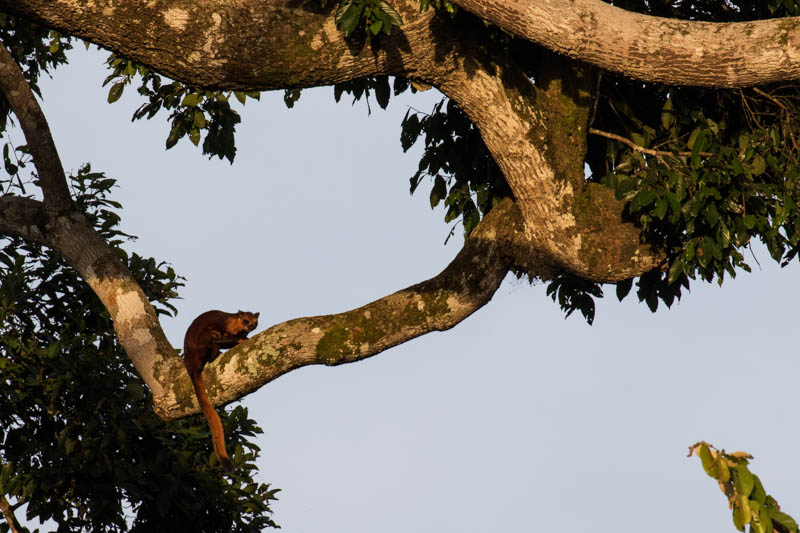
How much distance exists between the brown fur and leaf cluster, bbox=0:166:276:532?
4.33 feet

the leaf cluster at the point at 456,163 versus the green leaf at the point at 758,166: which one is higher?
the leaf cluster at the point at 456,163

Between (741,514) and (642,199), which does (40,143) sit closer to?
(642,199)

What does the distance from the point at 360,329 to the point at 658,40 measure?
2608 mm

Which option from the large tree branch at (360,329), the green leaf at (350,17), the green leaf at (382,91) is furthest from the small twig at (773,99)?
the green leaf at (350,17)

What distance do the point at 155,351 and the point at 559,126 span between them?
3161mm

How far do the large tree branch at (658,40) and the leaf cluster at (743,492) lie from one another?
3.20 meters

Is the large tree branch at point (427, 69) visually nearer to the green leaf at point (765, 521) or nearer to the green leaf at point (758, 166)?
the green leaf at point (758, 166)

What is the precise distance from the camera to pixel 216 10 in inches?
248

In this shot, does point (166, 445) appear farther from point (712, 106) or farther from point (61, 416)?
point (712, 106)

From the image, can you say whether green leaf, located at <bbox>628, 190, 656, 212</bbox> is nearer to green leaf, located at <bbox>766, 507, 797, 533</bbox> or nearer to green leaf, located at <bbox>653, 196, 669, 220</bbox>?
green leaf, located at <bbox>653, 196, 669, 220</bbox>

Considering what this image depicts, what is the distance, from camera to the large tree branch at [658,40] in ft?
19.8

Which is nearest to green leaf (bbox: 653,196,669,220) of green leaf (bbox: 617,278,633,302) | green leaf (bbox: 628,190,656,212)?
green leaf (bbox: 628,190,656,212)

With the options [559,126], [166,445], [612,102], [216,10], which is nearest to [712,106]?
[612,102]

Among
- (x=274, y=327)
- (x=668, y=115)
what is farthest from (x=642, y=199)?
(x=274, y=327)
